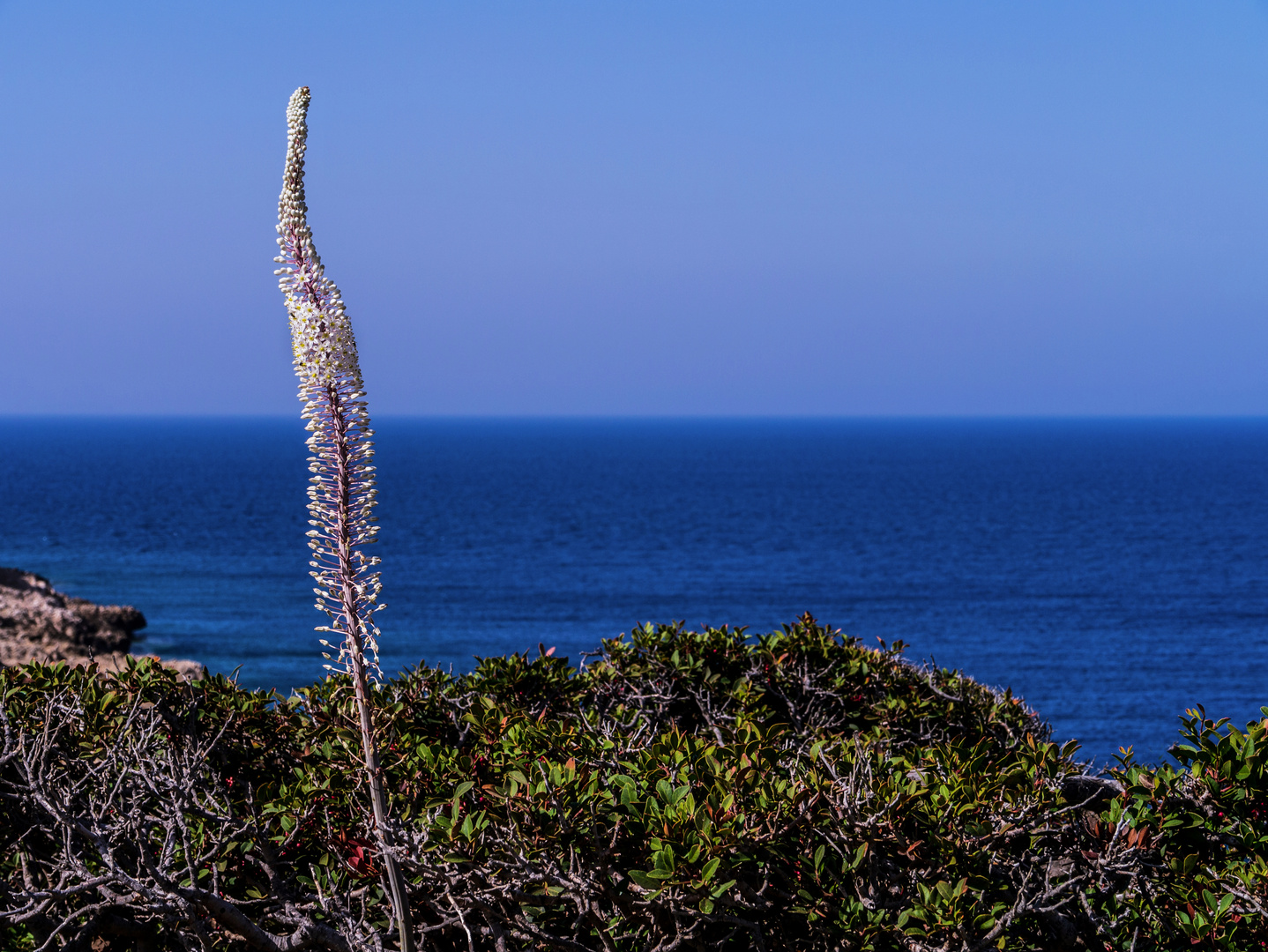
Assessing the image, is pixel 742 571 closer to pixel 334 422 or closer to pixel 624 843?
pixel 624 843

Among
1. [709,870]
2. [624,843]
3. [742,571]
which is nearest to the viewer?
[709,870]

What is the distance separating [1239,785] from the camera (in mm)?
5707

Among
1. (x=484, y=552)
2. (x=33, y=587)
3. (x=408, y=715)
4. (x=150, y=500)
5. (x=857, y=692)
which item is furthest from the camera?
(x=150, y=500)

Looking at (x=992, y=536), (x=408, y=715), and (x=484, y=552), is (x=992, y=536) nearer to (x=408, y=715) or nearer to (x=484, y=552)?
(x=484, y=552)

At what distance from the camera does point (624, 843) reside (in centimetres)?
543

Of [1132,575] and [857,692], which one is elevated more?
[857,692]

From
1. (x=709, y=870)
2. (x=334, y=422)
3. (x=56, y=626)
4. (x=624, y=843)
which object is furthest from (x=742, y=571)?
(x=334, y=422)

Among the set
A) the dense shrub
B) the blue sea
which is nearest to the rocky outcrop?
the blue sea

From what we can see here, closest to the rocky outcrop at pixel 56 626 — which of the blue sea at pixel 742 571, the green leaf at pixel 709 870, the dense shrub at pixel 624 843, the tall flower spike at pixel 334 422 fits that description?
the blue sea at pixel 742 571

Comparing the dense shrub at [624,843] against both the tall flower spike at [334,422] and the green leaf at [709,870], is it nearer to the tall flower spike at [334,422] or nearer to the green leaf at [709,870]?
the green leaf at [709,870]

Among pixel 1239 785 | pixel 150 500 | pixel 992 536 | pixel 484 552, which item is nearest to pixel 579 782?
pixel 1239 785

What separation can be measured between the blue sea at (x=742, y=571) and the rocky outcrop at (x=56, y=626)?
5.93 feet

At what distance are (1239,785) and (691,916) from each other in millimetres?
3079

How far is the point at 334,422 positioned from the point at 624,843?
295 centimetres
